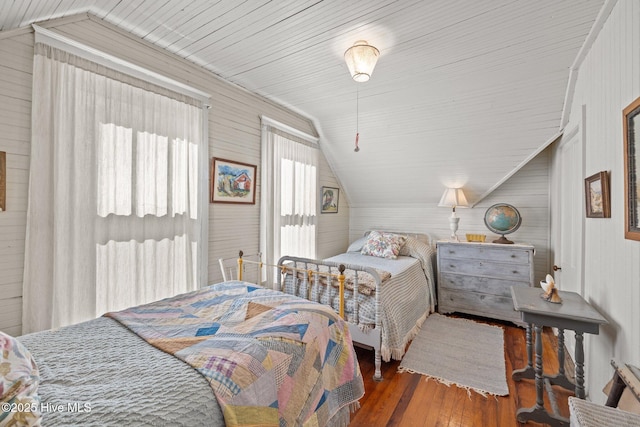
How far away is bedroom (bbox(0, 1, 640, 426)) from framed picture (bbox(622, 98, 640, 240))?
86 mm

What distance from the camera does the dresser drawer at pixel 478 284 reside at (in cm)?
340

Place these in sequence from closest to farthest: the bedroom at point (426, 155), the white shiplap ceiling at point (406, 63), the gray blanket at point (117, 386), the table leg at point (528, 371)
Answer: the gray blanket at point (117, 386) < the bedroom at point (426, 155) < the white shiplap ceiling at point (406, 63) < the table leg at point (528, 371)

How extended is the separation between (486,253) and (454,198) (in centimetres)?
78

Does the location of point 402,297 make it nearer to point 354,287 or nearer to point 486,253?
point 354,287

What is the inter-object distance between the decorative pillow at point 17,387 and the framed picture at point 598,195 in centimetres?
257

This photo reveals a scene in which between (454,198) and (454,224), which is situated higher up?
(454,198)

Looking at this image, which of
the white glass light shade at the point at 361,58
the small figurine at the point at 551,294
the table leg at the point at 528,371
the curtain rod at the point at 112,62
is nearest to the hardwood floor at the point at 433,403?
the table leg at the point at 528,371

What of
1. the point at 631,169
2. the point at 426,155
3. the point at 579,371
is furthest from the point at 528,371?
the point at 426,155

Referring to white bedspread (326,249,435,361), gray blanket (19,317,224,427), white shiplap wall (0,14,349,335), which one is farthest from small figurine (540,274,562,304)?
white shiplap wall (0,14,349,335)

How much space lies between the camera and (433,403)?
2021 mm

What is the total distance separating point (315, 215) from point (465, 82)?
92.9 inches

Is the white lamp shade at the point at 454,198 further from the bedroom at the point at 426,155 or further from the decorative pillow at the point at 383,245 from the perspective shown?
the decorative pillow at the point at 383,245

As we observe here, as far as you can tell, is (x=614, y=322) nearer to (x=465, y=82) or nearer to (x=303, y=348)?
(x=303, y=348)

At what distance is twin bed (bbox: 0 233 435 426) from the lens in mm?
863
